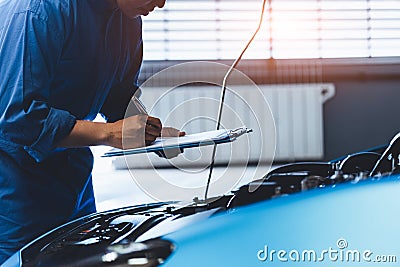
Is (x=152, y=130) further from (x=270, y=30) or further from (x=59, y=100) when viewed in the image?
(x=270, y=30)

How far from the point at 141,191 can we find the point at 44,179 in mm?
257

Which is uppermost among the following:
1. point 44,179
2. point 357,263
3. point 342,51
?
point 342,51

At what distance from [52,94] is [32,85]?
56 millimetres

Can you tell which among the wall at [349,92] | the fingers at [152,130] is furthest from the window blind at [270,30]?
the fingers at [152,130]

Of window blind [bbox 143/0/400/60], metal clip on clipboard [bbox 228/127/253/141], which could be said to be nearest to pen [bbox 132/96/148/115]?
window blind [bbox 143/0/400/60]

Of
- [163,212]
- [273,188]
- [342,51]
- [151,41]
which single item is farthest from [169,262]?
[342,51]

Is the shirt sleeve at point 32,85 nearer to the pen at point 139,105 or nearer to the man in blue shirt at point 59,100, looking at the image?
the man in blue shirt at point 59,100

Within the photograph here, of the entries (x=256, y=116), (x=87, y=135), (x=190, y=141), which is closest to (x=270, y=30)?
(x=256, y=116)

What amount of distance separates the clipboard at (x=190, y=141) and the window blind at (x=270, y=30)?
0.20 m

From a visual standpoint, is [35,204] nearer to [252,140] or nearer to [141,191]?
[141,191]

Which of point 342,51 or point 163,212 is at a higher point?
point 342,51

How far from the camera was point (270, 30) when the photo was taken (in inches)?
66.9

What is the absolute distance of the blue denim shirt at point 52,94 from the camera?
5.29 feet

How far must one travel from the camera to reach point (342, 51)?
1697 mm
